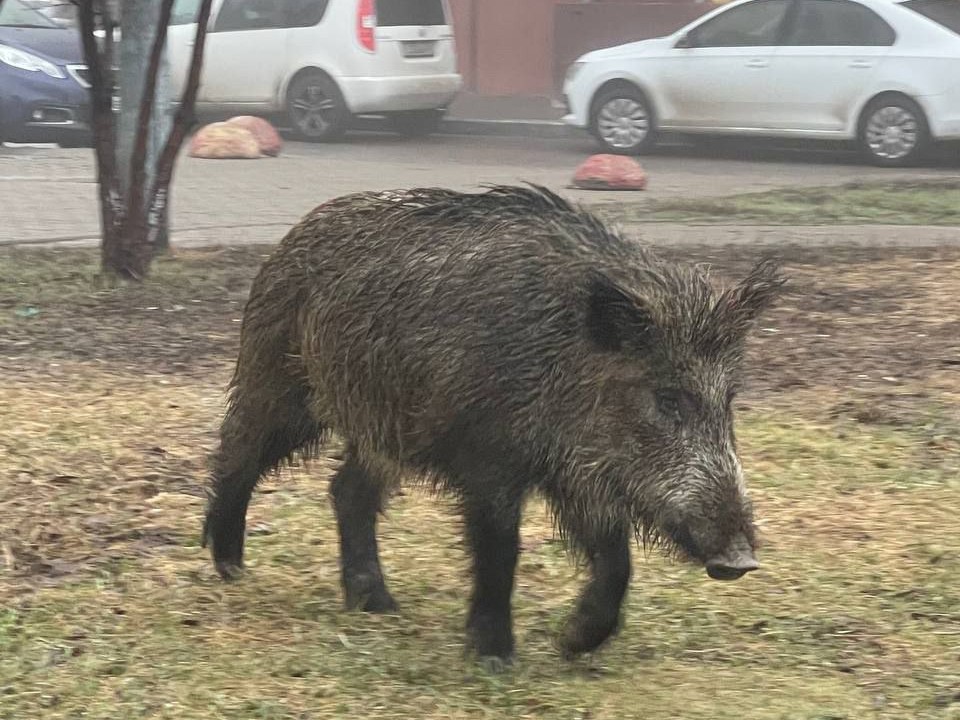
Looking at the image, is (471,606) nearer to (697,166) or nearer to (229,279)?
(229,279)

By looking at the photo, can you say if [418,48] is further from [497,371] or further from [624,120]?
[497,371]

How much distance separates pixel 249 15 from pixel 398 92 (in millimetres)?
1943

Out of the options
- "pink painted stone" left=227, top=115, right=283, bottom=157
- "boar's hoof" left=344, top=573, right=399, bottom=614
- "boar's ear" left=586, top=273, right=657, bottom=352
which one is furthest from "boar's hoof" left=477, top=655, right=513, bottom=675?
"pink painted stone" left=227, top=115, right=283, bottom=157

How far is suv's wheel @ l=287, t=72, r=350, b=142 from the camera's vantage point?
1872 cm

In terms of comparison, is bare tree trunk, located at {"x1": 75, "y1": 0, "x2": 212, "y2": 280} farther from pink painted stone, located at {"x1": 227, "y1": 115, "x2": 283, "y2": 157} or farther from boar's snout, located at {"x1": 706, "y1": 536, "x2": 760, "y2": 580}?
pink painted stone, located at {"x1": 227, "y1": 115, "x2": 283, "y2": 157}

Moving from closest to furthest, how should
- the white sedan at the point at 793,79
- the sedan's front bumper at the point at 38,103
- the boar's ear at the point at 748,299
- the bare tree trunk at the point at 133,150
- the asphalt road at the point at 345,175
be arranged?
the boar's ear at the point at 748,299 → the bare tree trunk at the point at 133,150 → the asphalt road at the point at 345,175 → the white sedan at the point at 793,79 → the sedan's front bumper at the point at 38,103

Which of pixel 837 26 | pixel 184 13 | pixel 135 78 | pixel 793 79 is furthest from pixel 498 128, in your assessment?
pixel 135 78

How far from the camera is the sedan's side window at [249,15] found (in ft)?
61.8

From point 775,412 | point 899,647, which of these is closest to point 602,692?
point 899,647

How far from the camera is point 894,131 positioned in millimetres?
16234

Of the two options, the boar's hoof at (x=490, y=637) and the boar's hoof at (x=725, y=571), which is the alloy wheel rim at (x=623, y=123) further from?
the boar's hoof at (x=725, y=571)

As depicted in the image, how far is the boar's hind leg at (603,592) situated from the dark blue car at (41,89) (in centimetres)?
1366

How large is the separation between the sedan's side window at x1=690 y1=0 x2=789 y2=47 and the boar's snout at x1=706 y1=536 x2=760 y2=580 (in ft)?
44.8

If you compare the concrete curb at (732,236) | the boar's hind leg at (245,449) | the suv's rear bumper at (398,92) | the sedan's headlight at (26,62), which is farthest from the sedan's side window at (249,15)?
the boar's hind leg at (245,449)
